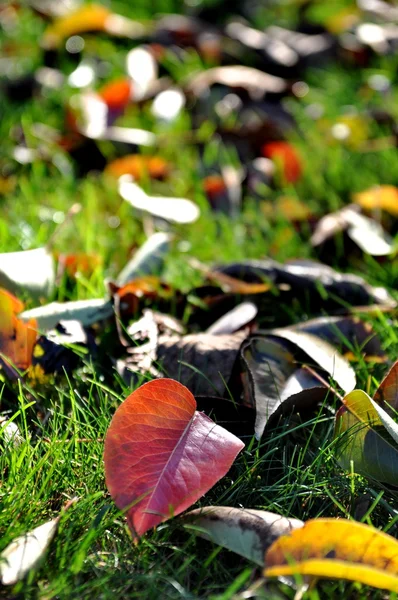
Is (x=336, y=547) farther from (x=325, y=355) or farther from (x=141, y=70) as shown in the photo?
(x=141, y=70)

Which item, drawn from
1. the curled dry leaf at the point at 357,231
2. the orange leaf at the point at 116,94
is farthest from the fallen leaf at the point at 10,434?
the orange leaf at the point at 116,94

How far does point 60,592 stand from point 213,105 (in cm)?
192

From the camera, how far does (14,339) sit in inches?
50.2

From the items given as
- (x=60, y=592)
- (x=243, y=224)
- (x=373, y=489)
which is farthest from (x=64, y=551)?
(x=243, y=224)

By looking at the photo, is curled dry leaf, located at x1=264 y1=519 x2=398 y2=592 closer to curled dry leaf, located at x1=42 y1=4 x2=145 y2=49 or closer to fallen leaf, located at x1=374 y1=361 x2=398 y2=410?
fallen leaf, located at x1=374 y1=361 x2=398 y2=410

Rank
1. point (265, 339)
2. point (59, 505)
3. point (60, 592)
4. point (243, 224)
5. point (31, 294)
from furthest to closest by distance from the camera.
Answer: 1. point (243, 224)
2. point (31, 294)
3. point (265, 339)
4. point (59, 505)
5. point (60, 592)

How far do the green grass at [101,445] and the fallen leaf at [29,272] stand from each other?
0.04 m

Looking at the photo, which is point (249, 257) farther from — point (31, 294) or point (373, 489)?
point (373, 489)

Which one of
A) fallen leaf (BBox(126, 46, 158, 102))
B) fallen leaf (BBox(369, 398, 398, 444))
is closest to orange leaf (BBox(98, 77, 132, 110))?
fallen leaf (BBox(126, 46, 158, 102))

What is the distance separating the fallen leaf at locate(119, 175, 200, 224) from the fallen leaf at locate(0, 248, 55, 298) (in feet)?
1.28

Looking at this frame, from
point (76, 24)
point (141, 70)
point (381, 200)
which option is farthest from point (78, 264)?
point (76, 24)

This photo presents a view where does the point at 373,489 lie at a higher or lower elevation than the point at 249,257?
higher

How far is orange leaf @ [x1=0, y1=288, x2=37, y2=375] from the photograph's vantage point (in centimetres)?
127

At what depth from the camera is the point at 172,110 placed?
245 centimetres
